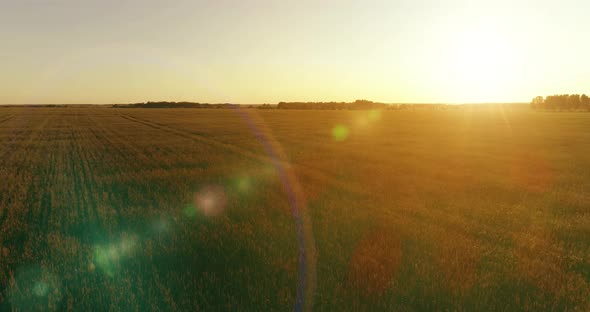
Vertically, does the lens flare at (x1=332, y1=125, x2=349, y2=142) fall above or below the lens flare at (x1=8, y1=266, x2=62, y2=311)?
above

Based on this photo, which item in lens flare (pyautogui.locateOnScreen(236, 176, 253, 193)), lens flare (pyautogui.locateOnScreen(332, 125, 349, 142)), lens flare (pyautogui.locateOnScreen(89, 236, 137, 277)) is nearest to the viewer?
lens flare (pyautogui.locateOnScreen(89, 236, 137, 277))

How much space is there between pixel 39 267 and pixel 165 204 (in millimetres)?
3732

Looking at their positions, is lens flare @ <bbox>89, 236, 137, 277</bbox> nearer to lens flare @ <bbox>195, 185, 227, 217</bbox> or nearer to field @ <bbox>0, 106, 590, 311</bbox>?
field @ <bbox>0, 106, 590, 311</bbox>

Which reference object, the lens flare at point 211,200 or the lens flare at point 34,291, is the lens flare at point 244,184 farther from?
the lens flare at point 34,291

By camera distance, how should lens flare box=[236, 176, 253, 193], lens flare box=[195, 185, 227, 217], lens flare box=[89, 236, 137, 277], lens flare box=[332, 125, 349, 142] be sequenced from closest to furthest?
lens flare box=[89, 236, 137, 277] → lens flare box=[195, 185, 227, 217] → lens flare box=[236, 176, 253, 193] → lens flare box=[332, 125, 349, 142]

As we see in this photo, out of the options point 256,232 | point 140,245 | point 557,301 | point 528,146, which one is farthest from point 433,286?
point 528,146

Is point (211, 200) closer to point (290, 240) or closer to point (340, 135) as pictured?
point (290, 240)

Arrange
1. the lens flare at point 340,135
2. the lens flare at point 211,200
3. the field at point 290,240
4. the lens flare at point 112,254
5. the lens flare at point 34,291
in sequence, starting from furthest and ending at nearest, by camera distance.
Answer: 1. the lens flare at point 340,135
2. the lens flare at point 211,200
3. the lens flare at point 112,254
4. the field at point 290,240
5. the lens flare at point 34,291

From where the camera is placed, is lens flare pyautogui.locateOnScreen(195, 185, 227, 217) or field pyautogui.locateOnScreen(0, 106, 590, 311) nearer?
field pyautogui.locateOnScreen(0, 106, 590, 311)

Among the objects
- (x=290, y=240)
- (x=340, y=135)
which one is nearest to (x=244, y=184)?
(x=290, y=240)

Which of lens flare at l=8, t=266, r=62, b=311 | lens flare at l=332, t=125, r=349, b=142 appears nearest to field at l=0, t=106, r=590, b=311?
lens flare at l=8, t=266, r=62, b=311

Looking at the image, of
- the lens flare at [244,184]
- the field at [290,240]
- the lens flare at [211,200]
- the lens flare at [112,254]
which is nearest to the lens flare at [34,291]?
the field at [290,240]

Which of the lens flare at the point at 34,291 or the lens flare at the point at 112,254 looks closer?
the lens flare at the point at 34,291

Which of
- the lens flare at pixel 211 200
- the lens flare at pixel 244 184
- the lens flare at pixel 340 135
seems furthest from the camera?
the lens flare at pixel 340 135
